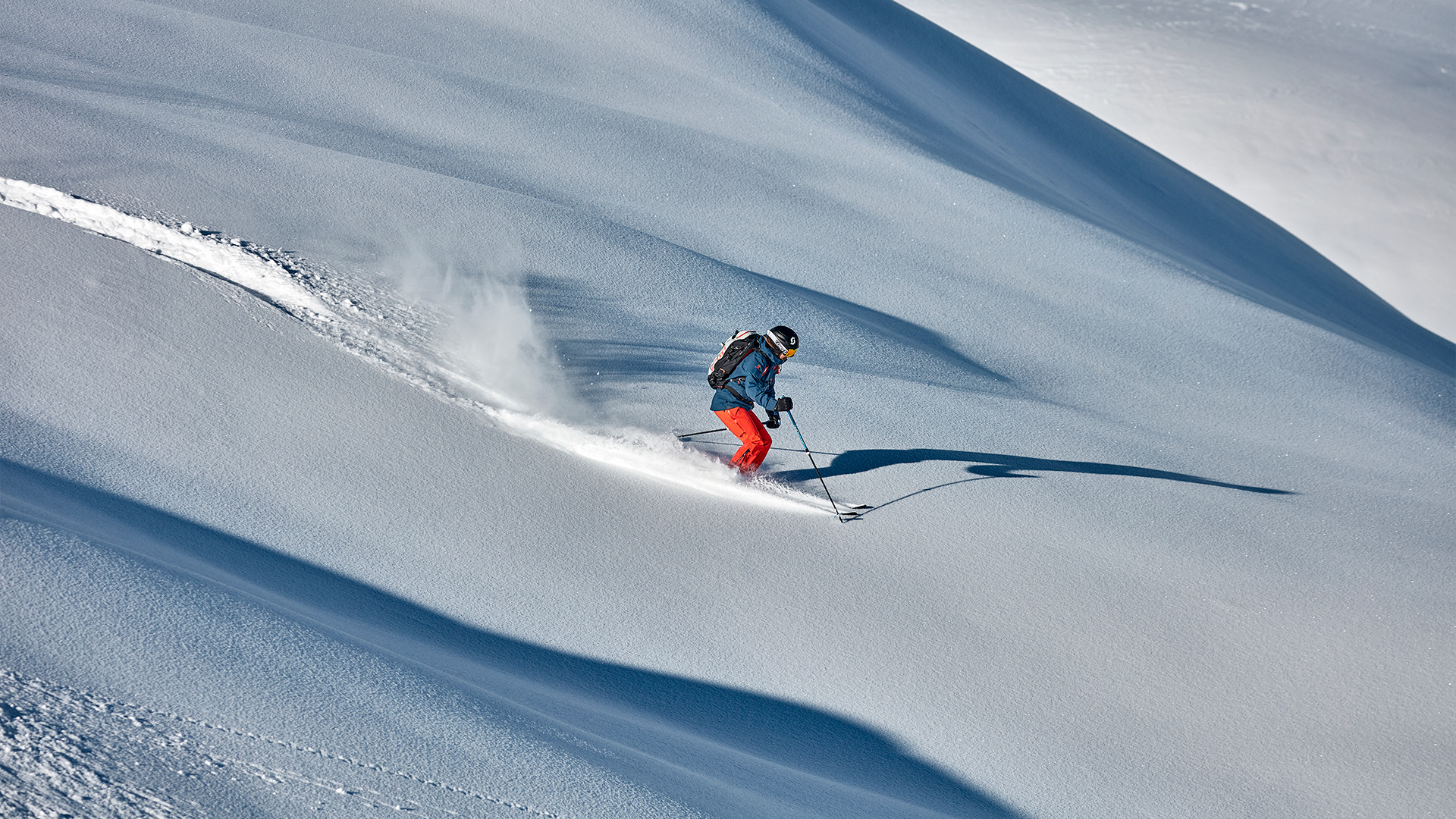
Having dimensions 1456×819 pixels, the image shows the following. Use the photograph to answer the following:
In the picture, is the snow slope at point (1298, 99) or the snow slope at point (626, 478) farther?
the snow slope at point (1298, 99)

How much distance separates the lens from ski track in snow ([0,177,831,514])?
6.20 metres

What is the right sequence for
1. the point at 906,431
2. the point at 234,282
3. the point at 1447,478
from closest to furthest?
the point at 234,282, the point at 906,431, the point at 1447,478

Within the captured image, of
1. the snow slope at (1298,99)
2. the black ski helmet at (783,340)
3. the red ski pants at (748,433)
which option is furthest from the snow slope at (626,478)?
the snow slope at (1298,99)

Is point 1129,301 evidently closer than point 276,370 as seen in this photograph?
No

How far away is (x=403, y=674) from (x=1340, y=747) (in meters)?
4.70

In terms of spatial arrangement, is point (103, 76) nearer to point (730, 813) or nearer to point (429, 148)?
point (429, 148)

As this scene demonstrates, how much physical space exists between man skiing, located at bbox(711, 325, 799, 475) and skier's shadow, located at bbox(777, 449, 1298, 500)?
1.02 ft

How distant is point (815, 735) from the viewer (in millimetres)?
4598

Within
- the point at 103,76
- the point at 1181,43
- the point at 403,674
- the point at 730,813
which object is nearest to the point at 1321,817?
the point at 730,813

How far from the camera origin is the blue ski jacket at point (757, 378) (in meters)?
6.19

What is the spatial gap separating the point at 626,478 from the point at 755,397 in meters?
0.96

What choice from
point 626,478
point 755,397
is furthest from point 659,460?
point 755,397

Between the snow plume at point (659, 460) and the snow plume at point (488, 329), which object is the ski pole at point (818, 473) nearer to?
the snow plume at point (659, 460)

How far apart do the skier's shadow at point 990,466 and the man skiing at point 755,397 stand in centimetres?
31
